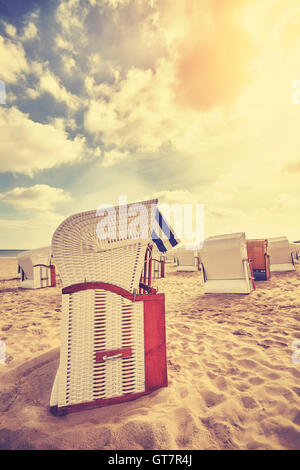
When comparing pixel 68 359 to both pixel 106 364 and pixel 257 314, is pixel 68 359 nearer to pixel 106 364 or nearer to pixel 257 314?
pixel 106 364

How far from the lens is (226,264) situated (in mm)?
8133

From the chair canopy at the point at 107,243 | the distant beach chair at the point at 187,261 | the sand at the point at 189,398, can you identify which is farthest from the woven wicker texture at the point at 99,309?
the distant beach chair at the point at 187,261

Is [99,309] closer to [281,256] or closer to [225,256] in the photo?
[225,256]

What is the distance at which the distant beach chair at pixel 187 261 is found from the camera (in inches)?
678

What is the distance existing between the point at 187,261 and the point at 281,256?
6512 millimetres

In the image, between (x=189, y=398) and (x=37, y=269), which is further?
(x=37, y=269)

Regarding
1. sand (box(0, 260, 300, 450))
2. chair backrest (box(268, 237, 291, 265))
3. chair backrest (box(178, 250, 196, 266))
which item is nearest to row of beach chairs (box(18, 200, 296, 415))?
sand (box(0, 260, 300, 450))

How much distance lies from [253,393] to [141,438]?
1.45m

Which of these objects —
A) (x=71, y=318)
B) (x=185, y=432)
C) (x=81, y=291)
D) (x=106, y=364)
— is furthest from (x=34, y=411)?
(x=185, y=432)

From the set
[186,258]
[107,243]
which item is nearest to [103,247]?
[107,243]

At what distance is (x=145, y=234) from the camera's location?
101 inches

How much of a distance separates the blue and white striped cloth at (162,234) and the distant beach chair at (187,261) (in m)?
14.5

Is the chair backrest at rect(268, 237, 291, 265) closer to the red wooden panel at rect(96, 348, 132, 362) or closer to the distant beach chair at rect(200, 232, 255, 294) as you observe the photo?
the distant beach chair at rect(200, 232, 255, 294)

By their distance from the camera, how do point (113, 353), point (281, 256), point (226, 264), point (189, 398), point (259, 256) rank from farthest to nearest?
point (281, 256) < point (259, 256) < point (226, 264) < point (189, 398) < point (113, 353)
